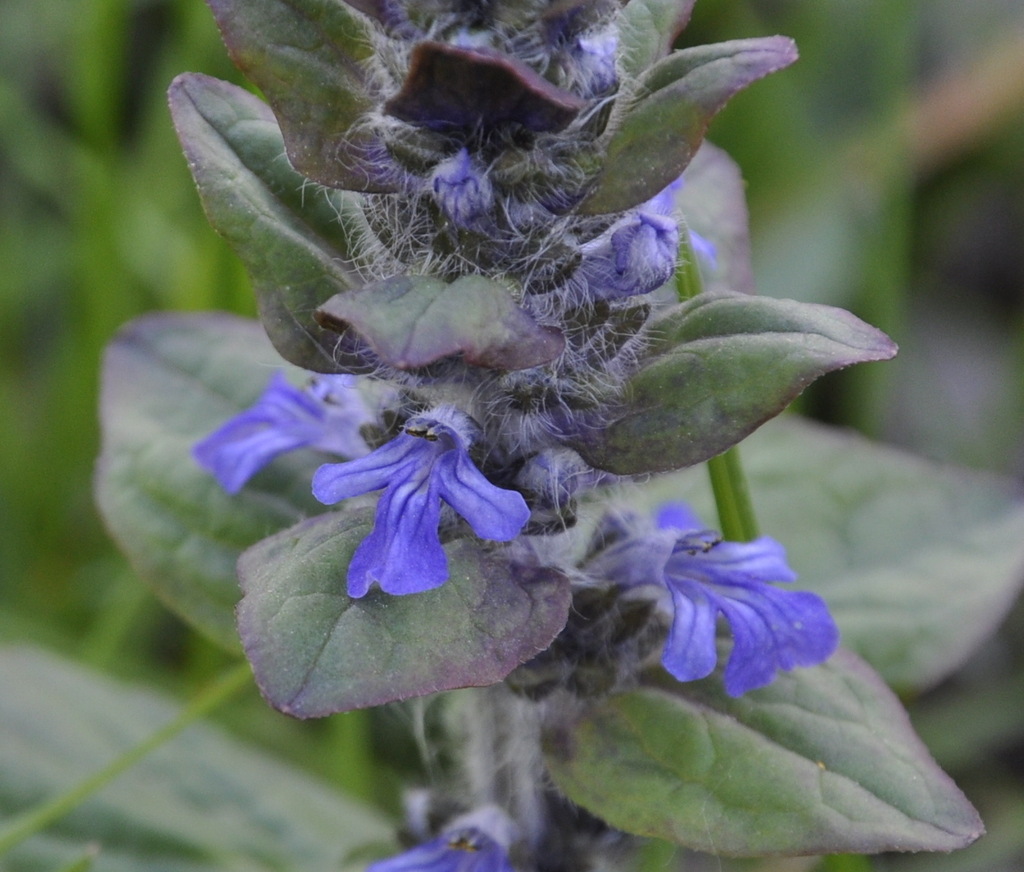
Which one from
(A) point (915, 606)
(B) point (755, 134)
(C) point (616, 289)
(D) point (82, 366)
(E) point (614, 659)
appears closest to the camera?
(C) point (616, 289)

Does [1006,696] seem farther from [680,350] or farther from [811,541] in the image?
[680,350]

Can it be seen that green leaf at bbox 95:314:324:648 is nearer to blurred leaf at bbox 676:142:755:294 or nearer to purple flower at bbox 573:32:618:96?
blurred leaf at bbox 676:142:755:294

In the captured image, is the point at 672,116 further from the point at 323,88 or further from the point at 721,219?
the point at 721,219

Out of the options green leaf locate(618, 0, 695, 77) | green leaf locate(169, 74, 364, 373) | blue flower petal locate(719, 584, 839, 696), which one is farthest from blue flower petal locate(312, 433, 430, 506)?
green leaf locate(618, 0, 695, 77)

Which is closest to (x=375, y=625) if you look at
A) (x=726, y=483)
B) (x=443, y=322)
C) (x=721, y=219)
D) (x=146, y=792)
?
(x=443, y=322)

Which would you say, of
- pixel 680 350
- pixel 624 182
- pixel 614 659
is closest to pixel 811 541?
pixel 614 659

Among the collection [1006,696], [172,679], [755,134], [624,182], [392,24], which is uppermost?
[392,24]
